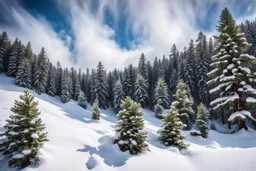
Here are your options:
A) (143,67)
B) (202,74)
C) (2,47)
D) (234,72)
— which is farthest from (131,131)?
(2,47)

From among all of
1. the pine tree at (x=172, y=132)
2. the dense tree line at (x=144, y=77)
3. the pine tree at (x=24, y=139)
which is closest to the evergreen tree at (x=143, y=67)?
the dense tree line at (x=144, y=77)

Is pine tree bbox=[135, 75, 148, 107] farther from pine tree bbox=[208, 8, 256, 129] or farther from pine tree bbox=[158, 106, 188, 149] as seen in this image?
pine tree bbox=[158, 106, 188, 149]

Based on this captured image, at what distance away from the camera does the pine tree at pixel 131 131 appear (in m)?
10.7

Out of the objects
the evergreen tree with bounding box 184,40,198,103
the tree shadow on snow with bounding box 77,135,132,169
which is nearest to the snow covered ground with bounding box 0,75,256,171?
the tree shadow on snow with bounding box 77,135,132,169

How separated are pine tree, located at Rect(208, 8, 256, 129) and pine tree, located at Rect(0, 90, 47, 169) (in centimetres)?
1460

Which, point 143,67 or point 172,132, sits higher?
point 143,67

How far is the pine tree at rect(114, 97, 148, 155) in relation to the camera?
421 inches

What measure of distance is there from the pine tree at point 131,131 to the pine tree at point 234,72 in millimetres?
8506

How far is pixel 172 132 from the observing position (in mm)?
12305

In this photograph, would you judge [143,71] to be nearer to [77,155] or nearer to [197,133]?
[197,133]

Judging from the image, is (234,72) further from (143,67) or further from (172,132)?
(143,67)

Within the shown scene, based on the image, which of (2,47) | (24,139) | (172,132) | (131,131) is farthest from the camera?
(2,47)

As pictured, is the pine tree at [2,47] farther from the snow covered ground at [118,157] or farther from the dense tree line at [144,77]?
the snow covered ground at [118,157]

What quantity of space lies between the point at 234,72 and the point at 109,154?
13029 mm
